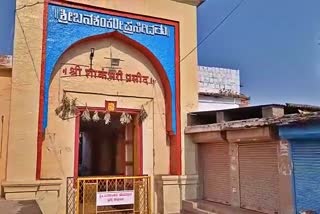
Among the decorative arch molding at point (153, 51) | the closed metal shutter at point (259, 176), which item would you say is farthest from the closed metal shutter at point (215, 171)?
the decorative arch molding at point (153, 51)

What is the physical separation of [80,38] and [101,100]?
5.68 feet

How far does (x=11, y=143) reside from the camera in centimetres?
820

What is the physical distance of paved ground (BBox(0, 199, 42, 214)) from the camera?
6.25 m

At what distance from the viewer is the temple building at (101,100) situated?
845 centimetres

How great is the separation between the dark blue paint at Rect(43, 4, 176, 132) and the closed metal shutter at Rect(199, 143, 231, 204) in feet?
4.14

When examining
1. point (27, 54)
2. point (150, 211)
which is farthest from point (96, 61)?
point (150, 211)

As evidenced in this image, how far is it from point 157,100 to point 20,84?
12.7ft

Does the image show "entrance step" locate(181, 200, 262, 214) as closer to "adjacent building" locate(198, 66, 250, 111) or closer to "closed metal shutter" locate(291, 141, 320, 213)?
"closed metal shutter" locate(291, 141, 320, 213)

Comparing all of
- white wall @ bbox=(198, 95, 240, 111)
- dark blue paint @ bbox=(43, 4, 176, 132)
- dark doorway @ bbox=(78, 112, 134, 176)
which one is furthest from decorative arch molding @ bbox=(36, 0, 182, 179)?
white wall @ bbox=(198, 95, 240, 111)

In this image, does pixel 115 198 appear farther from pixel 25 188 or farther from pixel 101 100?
pixel 101 100

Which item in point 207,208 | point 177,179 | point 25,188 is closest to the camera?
point 25,188

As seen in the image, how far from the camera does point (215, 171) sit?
10133 mm

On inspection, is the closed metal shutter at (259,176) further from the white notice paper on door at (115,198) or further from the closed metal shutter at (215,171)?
the white notice paper on door at (115,198)

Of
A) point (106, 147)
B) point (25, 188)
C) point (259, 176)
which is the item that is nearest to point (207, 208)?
point (259, 176)
